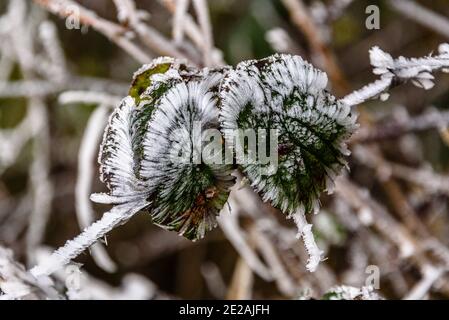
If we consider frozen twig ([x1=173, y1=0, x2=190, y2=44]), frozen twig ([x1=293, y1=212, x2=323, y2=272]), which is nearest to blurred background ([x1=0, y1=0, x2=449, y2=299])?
frozen twig ([x1=173, y1=0, x2=190, y2=44])

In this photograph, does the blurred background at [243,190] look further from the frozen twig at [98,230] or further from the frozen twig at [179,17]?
the frozen twig at [98,230]

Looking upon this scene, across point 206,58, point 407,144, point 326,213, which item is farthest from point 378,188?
point 206,58

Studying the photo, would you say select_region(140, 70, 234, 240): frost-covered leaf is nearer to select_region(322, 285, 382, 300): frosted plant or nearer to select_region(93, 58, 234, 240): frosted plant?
select_region(93, 58, 234, 240): frosted plant

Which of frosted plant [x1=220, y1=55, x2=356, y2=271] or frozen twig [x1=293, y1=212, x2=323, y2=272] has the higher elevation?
frosted plant [x1=220, y1=55, x2=356, y2=271]

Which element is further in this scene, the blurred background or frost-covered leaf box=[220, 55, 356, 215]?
the blurred background

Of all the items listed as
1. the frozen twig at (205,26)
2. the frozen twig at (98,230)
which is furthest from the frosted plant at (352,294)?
the frozen twig at (205,26)
